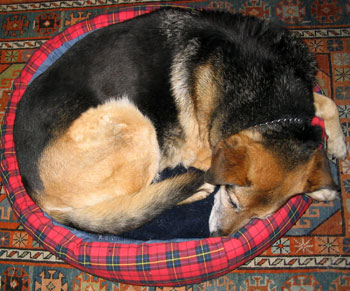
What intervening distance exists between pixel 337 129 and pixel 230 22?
1.28 m

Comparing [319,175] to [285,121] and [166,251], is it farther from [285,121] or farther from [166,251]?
[166,251]

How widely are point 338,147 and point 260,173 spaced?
1.29 meters

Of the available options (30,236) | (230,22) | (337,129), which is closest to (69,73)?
(230,22)

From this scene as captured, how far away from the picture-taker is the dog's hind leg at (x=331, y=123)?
2746 millimetres

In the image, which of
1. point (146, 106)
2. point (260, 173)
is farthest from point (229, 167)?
point (146, 106)

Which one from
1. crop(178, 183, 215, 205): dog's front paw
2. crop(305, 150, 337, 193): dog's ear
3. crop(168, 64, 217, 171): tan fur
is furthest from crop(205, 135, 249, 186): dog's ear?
crop(178, 183, 215, 205): dog's front paw

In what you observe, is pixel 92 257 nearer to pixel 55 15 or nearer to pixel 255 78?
pixel 255 78

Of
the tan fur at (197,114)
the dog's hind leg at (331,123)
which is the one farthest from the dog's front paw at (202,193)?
the dog's hind leg at (331,123)

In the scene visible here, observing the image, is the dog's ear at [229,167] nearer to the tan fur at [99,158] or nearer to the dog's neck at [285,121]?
the dog's neck at [285,121]

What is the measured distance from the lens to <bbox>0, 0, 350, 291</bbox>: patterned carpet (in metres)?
2.86

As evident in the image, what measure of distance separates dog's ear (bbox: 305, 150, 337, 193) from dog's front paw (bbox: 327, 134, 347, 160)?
86 centimetres

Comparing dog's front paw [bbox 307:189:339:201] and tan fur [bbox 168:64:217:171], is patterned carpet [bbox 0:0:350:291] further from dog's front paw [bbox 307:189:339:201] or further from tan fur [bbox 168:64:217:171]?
tan fur [bbox 168:64:217:171]

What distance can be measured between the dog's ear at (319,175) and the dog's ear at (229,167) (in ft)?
1.45

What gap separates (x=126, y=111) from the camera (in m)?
2.53
